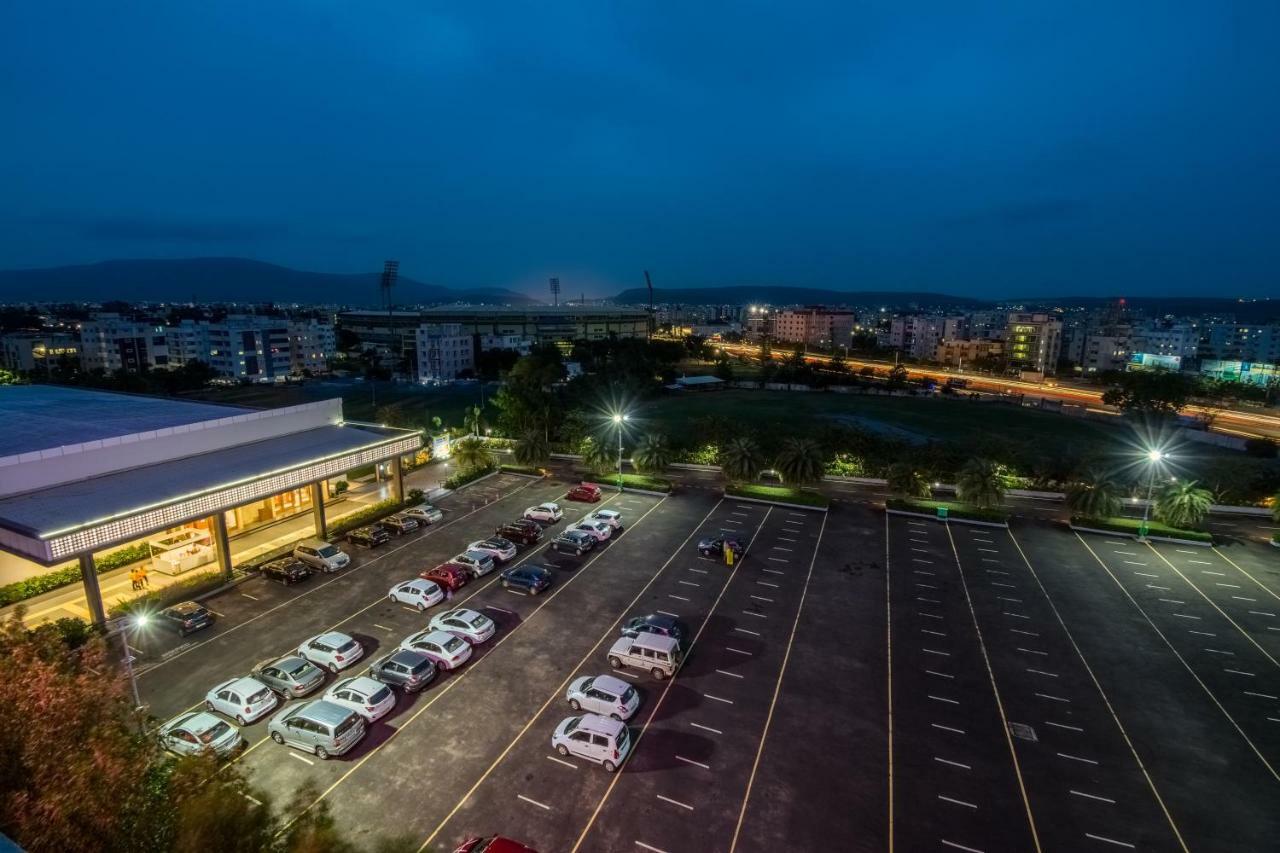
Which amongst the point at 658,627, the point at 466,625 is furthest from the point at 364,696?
the point at 658,627

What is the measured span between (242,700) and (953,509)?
42.5m

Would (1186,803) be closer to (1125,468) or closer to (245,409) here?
(1125,468)

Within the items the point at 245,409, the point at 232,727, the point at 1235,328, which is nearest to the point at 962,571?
the point at 232,727

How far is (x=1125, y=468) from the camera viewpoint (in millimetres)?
45062

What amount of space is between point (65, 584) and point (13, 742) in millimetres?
30037

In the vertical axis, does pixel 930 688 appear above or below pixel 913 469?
below

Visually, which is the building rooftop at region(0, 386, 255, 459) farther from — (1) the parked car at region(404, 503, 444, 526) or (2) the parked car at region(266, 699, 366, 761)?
(2) the parked car at region(266, 699, 366, 761)

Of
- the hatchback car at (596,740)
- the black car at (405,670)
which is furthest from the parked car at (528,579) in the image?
the hatchback car at (596,740)

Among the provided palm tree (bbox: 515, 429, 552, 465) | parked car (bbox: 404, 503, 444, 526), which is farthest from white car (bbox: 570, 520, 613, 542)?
palm tree (bbox: 515, 429, 552, 465)

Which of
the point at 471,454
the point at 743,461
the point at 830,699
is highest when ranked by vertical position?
the point at 743,461

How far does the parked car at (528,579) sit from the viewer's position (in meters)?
32.1

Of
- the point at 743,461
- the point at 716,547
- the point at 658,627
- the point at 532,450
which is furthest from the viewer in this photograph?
the point at 532,450

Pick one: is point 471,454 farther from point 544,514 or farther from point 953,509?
point 953,509

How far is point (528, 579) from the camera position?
32.3 metres
